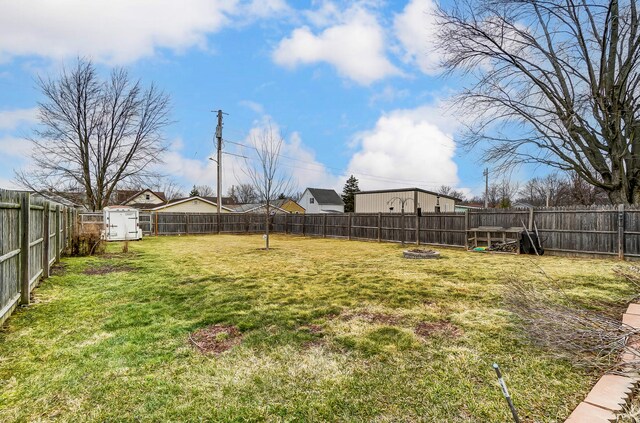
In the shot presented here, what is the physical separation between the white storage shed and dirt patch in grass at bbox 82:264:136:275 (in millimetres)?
7915

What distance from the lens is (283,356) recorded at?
111 inches

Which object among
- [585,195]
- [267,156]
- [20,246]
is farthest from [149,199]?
[585,195]

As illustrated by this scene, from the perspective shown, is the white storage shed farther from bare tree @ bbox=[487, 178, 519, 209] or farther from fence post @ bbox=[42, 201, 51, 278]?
bare tree @ bbox=[487, 178, 519, 209]

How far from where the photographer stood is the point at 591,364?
244cm

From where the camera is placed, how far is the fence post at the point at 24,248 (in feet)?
14.0

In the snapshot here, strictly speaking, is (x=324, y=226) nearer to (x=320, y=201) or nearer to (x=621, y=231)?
(x=621, y=231)

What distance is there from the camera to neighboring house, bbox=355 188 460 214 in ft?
75.9

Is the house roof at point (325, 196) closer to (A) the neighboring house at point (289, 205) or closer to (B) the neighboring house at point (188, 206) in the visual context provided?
(A) the neighboring house at point (289, 205)

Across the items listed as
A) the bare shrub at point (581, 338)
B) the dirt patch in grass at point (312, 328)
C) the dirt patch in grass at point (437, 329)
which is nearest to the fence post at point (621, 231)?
the bare shrub at point (581, 338)

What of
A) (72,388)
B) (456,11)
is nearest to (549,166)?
(456,11)

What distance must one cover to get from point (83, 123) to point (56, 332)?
72.1 feet

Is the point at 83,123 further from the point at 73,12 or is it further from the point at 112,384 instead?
the point at 112,384

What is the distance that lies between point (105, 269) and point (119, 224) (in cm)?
909

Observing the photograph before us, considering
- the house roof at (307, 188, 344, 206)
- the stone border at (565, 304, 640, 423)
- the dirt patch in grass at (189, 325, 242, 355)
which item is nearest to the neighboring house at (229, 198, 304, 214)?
the house roof at (307, 188, 344, 206)
